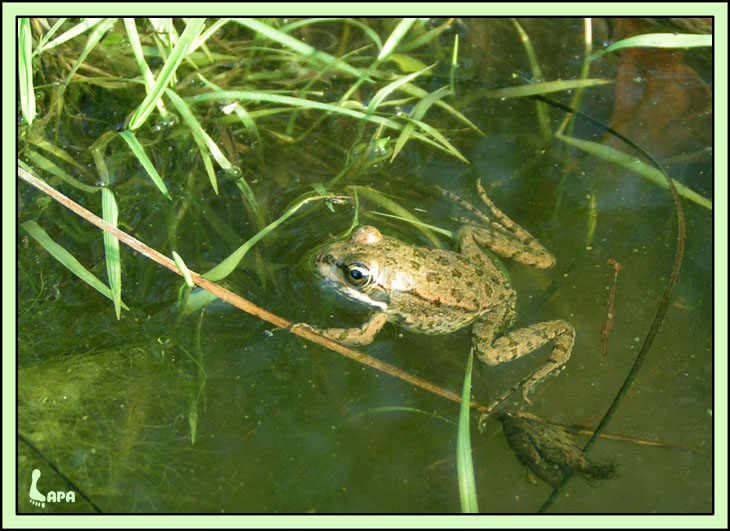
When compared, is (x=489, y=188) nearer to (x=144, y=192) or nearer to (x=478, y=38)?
(x=478, y=38)

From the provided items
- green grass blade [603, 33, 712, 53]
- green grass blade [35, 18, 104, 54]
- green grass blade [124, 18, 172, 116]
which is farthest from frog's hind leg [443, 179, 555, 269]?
green grass blade [35, 18, 104, 54]

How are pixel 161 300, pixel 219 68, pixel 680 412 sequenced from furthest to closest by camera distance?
pixel 219 68 < pixel 161 300 < pixel 680 412

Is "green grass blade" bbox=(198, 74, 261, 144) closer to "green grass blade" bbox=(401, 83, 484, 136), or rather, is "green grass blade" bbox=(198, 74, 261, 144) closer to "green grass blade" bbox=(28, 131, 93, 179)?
"green grass blade" bbox=(28, 131, 93, 179)

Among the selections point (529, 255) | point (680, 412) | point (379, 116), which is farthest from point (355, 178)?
point (680, 412)

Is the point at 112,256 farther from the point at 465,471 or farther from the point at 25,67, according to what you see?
the point at 465,471


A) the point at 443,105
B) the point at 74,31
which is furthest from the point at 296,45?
the point at 74,31

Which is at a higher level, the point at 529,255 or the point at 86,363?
the point at 529,255
